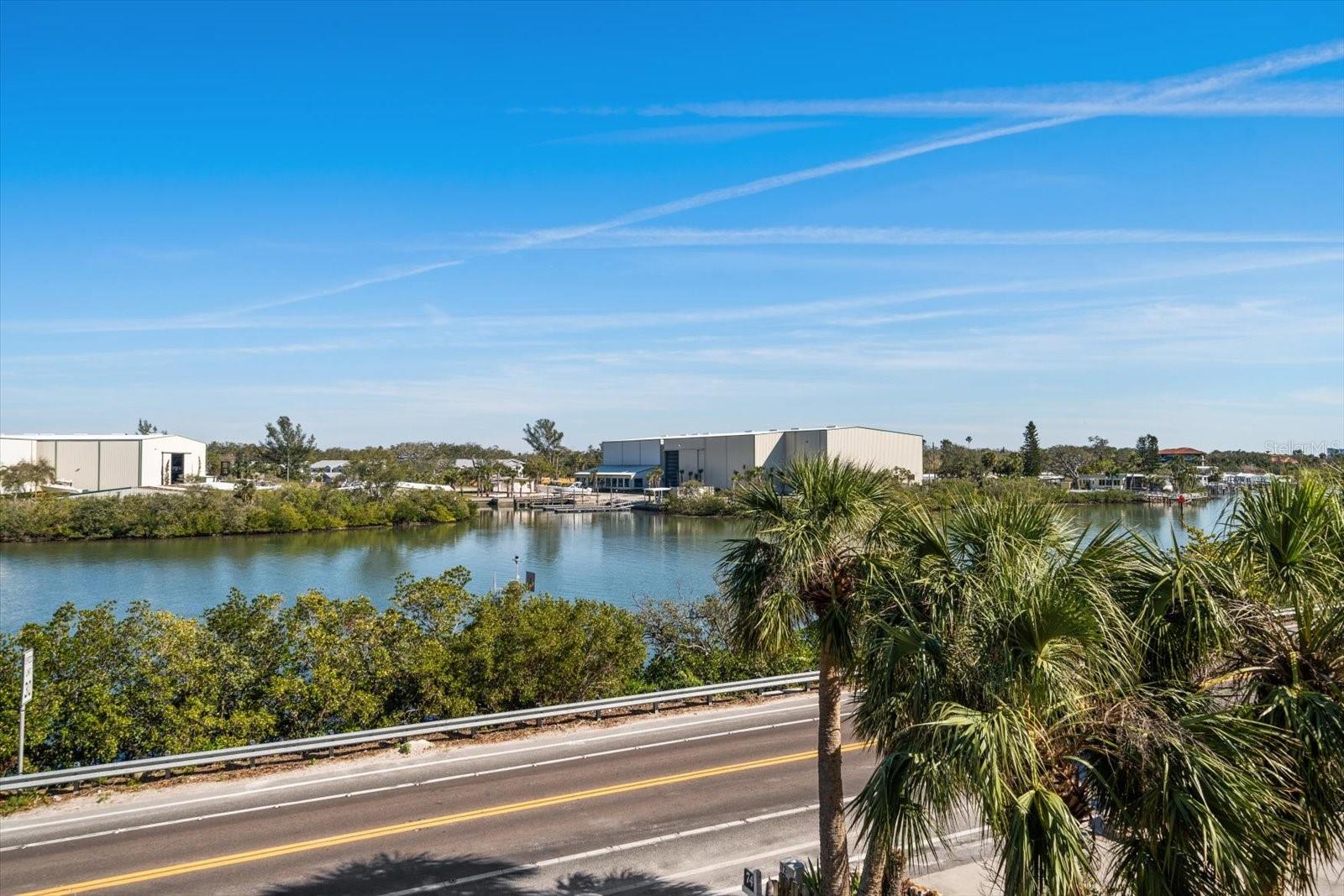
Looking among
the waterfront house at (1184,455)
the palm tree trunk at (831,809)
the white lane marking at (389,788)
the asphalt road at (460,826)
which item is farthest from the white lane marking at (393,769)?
the waterfront house at (1184,455)

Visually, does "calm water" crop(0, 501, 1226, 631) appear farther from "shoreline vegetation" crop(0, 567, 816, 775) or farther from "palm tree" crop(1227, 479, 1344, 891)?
"palm tree" crop(1227, 479, 1344, 891)

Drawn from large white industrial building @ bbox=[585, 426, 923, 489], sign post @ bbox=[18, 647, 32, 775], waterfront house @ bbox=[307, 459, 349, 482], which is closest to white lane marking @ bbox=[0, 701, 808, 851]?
sign post @ bbox=[18, 647, 32, 775]

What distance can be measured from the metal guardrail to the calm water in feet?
49.7

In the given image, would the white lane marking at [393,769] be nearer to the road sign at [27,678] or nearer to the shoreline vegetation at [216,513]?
the road sign at [27,678]

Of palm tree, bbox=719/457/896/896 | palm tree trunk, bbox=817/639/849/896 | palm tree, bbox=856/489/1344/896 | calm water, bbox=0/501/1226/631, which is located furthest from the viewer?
calm water, bbox=0/501/1226/631

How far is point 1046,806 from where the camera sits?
5227mm

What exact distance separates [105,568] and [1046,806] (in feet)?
196

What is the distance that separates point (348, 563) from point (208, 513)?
22997mm

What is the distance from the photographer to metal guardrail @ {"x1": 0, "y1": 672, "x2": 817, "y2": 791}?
13109 millimetres

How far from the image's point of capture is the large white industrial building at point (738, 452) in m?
106

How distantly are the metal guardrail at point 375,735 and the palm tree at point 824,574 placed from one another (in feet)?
27.6

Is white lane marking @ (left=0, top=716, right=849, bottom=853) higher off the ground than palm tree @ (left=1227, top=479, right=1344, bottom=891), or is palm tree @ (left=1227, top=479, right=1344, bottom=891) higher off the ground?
palm tree @ (left=1227, top=479, right=1344, bottom=891)

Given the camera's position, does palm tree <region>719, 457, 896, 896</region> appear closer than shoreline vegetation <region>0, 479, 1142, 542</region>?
Yes

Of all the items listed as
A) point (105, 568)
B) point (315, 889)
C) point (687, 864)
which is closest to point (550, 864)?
point (687, 864)
